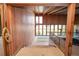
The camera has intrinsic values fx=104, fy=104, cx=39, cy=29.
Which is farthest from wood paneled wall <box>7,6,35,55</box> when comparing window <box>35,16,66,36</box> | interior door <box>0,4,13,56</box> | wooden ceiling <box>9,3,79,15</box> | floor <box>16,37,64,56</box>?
window <box>35,16,66,36</box>

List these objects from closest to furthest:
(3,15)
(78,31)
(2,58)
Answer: (2,58) → (3,15) → (78,31)

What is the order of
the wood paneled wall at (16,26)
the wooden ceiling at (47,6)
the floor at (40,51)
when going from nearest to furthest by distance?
1. the wooden ceiling at (47,6)
2. the wood paneled wall at (16,26)
3. the floor at (40,51)

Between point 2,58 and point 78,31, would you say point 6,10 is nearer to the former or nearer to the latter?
point 2,58

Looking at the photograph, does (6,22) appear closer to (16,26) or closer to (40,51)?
(16,26)

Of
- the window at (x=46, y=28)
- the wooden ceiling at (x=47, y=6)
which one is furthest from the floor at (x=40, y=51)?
the window at (x=46, y=28)

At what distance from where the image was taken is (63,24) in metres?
11.0

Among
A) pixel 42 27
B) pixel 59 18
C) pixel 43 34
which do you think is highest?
pixel 59 18

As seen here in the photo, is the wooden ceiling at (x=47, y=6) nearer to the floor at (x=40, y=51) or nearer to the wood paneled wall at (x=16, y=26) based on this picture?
the wood paneled wall at (x=16, y=26)

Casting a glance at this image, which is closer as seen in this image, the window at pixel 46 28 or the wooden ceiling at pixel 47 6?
the wooden ceiling at pixel 47 6

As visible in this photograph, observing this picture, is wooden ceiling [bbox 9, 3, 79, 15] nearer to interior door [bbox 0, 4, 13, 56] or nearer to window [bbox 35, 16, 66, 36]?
interior door [bbox 0, 4, 13, 56]

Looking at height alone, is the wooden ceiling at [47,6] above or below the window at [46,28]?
above

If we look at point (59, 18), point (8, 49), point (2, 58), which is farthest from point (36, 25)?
point (2, 58)

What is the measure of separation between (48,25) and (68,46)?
8.74 m

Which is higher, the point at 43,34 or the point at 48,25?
the point at 48,25
